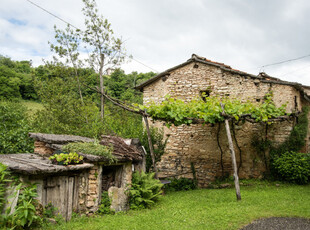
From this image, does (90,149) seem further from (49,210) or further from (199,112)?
(199,112)

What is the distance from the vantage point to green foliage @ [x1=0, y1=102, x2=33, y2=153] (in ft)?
31.1

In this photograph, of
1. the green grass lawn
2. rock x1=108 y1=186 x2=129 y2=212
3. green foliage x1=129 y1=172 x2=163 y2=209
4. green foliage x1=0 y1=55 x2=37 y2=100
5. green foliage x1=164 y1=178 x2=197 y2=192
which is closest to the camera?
the green grass lawn

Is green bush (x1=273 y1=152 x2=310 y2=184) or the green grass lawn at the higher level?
green bush (x1=273 y1=152 x2=310 y2=184)

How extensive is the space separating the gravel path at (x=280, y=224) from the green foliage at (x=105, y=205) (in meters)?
3.58

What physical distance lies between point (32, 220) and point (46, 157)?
225cm

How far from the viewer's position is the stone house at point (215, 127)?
10219 mm

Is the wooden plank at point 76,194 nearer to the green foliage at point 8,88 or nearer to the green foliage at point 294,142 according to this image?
the green foliage at point 294,142

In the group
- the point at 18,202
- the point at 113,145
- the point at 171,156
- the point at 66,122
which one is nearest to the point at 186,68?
the point at 171,156

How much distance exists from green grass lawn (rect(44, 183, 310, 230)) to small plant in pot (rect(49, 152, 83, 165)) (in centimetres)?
138

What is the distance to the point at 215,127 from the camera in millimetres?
11062

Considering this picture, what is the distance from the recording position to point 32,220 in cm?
464

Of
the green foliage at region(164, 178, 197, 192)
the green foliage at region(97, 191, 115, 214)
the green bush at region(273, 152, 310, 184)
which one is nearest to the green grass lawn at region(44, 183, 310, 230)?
the green foliage at region(97, 191, 115, 214)

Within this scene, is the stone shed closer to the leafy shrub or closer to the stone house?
the leafy shrub

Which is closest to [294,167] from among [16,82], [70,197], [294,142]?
[294,142]
